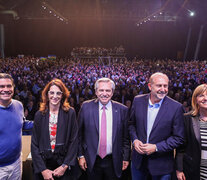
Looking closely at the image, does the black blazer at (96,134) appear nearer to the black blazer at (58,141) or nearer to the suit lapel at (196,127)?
the black blazer at (58,141)

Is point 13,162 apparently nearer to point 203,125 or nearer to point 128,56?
point 203,125

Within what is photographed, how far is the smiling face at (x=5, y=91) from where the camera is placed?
1.64 m

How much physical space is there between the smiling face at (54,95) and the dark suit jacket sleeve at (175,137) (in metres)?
0.90

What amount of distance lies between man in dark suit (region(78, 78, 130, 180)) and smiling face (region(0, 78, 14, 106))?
0.63 metres

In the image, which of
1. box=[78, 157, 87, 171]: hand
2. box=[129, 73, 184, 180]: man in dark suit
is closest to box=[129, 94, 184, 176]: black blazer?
box=[129, 73, 184, 180]: man in dark suit

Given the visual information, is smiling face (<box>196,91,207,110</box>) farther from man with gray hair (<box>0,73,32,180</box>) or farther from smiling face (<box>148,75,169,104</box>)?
man with gray hair (<box>0,73,32,180</box>)

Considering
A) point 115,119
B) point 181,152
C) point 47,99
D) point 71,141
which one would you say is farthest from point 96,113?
point 181,152

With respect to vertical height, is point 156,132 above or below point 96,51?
below

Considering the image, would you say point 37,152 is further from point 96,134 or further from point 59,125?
point 96,134

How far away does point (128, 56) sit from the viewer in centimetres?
2077

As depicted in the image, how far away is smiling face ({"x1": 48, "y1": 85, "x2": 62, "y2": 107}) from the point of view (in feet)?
5.43

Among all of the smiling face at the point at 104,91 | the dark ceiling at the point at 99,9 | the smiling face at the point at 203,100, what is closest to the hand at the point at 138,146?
the smiling face at the point at 104,91

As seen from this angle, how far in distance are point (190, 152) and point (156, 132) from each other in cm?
30

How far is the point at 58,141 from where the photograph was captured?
165cm
